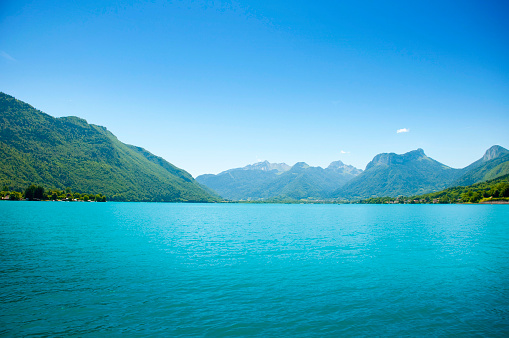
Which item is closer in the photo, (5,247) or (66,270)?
(66,270)

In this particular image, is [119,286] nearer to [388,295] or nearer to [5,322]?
[5,322]

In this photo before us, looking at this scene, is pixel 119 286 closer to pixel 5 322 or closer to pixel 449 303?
pixel 5 322

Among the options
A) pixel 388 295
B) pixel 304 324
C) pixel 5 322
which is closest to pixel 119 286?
pixel 5 322

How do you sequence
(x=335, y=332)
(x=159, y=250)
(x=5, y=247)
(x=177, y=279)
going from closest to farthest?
(x=335, y=332), (x=177, y=279), (x=5, y=247), (x=159, y=250)

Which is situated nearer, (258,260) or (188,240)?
(258,260)

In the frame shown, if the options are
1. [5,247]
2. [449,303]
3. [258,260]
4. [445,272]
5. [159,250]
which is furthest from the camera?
[159,250]

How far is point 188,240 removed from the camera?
160 feet

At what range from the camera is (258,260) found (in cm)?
A: 3353

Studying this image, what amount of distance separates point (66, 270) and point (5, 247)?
17312mm

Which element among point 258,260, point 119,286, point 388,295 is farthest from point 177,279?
point 388,295

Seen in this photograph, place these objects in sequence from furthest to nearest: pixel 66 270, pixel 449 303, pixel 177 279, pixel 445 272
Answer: pixel 445 272 → pixel 66 270 → pixel 177 279 → pixel 449 303

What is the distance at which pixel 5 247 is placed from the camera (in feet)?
120

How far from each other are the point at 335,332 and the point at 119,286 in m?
17.6

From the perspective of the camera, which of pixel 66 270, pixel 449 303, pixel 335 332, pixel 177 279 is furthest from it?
pixel 66 270
